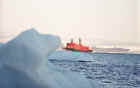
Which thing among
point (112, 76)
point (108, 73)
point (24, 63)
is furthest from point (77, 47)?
point (24, 63)

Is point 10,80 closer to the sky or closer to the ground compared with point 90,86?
closer to the sky

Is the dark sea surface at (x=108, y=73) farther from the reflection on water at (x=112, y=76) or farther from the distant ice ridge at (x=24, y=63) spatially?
the distant ice ridge at (x=24, y=63)

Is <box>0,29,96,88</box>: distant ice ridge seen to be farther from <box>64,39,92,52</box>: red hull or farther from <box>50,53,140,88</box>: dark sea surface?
<box>64,39,92,52</box>: red hull

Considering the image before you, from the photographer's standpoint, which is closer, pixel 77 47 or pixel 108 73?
pixel 108 73

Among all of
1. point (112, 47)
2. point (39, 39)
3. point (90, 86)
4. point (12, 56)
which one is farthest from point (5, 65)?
point (112, 47)

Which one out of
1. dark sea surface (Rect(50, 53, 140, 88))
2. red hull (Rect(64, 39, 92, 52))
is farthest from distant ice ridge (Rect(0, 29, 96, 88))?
red hull (Rect(64, 39, 92, 52))

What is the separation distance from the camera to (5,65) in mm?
533

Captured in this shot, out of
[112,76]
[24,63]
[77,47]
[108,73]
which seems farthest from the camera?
[77,47]

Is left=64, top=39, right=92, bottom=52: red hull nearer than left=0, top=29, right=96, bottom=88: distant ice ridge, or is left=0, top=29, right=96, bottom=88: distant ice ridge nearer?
left=0, top=29, right=96, bottom=88: distant ice ridge

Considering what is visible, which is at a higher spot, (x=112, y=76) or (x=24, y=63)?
(x=24, y=63)

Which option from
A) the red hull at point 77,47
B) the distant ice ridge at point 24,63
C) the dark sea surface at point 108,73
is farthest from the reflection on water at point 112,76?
the red hull at point 77,47

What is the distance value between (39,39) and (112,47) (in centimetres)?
538

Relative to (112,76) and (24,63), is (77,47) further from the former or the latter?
(24,63)

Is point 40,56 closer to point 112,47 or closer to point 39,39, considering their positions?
point 39,39
